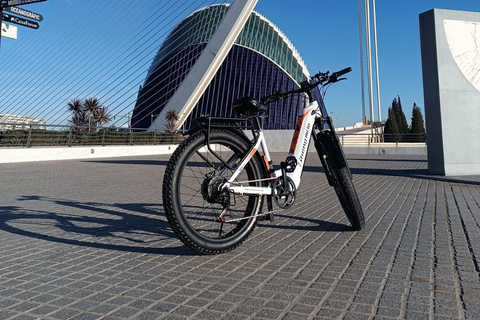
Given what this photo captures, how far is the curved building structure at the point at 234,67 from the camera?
4641 centimetres

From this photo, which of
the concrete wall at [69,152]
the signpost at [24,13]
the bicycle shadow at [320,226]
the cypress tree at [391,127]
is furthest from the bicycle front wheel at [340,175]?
the cypress tree at [391,127]

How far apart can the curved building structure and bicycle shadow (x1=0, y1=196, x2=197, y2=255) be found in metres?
39.8

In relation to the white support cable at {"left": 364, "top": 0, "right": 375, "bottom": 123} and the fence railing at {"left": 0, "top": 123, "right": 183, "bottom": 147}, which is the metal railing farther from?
the white support cable at {"left": 364, "top": 0, "right": 375, "bottom": 123}

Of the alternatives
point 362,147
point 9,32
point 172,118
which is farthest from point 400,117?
point 9,32

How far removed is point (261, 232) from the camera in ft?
12.1

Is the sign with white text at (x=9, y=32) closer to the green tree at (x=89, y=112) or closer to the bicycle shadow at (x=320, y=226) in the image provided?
the bicycle shadow at (x=320, y=226)

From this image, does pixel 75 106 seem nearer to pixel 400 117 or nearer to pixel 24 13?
pixel 24 13

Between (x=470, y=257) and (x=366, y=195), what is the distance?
3420mm

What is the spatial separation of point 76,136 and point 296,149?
18774 millimetres

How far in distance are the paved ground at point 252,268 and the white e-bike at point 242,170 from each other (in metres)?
0.21

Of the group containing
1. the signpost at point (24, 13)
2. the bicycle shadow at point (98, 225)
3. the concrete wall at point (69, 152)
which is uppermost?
the signpost at point (24, 13)

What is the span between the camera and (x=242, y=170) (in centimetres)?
295

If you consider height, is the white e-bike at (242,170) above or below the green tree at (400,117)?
below

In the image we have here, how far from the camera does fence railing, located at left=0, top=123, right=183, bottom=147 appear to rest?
1658 cm
